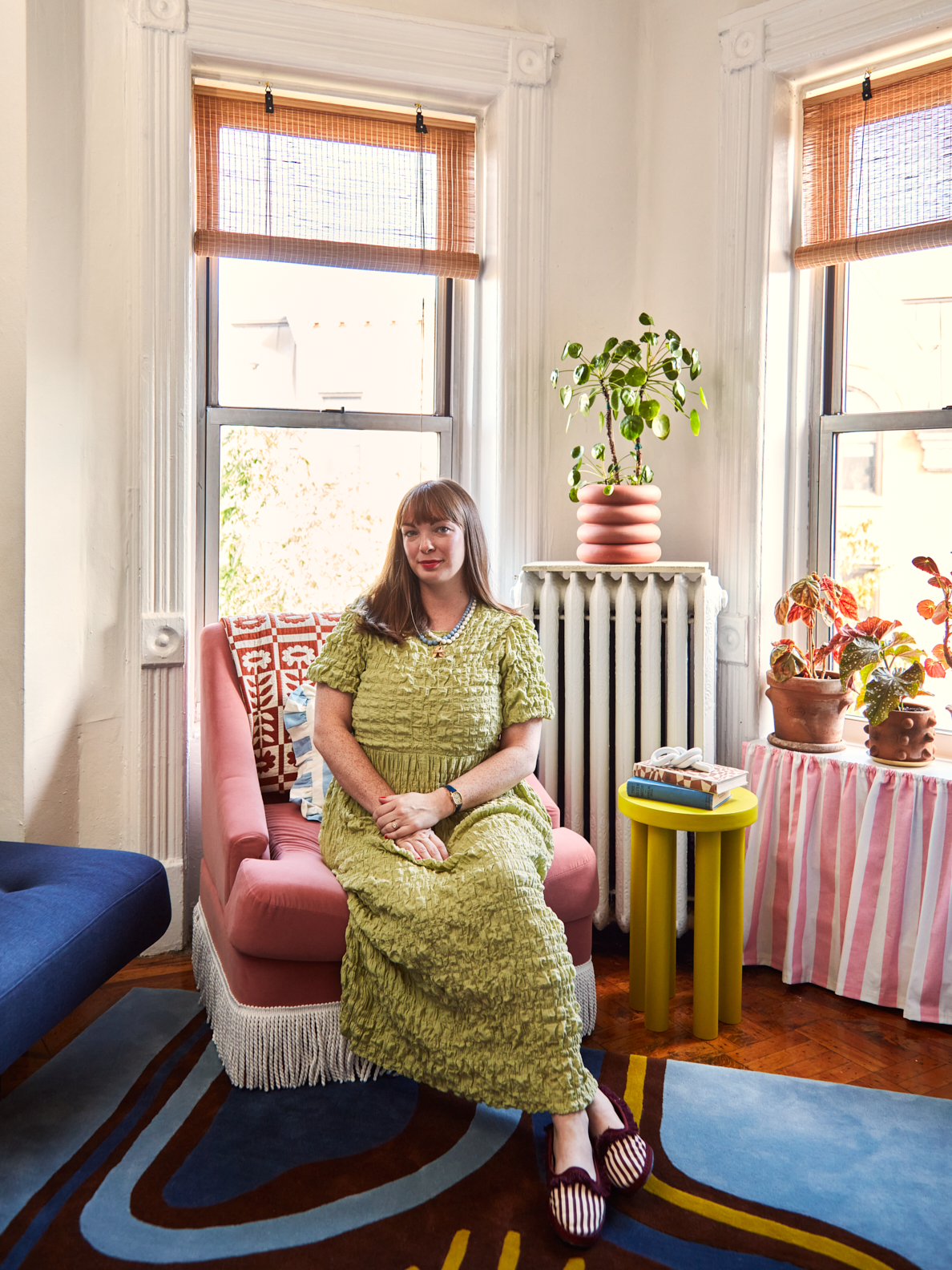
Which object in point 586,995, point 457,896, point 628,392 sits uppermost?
point 628,392

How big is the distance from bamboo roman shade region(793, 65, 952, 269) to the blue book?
1.50 metres

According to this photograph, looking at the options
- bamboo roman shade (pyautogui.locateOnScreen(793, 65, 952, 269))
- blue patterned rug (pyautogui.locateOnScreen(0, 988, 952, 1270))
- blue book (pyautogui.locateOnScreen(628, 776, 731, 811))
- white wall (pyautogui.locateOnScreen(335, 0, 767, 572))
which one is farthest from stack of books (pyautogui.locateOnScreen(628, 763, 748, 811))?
bamboo roman shade (pyautogui.locateOnScreen(793, 65, 952, 269))

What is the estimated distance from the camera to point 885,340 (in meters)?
2.67

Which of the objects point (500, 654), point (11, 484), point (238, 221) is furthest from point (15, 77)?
point (500, 654)

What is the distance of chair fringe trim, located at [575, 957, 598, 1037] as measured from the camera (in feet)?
7.00

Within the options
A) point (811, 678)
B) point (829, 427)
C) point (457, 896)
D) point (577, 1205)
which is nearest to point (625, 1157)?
point (577, 1205)

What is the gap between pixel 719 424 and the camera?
9.14 feet

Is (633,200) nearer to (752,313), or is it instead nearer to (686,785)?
(752,313)

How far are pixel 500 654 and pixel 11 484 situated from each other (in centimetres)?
119

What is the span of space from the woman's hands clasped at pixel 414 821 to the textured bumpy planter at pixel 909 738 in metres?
1.15

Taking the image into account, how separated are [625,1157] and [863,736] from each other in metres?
1.49

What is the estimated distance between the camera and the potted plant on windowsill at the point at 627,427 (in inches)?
100

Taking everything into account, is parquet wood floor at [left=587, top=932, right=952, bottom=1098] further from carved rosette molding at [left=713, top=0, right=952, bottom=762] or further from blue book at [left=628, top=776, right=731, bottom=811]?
carved rosette molding at [left=713, top=0, right=952, bottom=762]

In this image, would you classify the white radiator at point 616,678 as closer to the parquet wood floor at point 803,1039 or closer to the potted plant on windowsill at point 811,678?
the potted plant on windowsill at point 811,678
